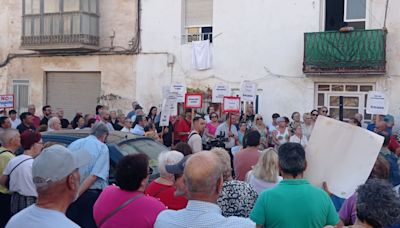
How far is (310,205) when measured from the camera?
377cm

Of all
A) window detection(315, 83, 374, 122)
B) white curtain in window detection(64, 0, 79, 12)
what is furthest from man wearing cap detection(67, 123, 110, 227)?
white curtain in window detection(64, 0, 79, 12)

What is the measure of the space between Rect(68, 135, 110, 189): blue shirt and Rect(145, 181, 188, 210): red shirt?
1.85 meters

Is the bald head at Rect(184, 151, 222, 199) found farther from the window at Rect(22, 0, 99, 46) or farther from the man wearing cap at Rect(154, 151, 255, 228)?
the window at Rect(22, 0, 99, 46)

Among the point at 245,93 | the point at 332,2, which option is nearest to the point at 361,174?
the point at 245,93

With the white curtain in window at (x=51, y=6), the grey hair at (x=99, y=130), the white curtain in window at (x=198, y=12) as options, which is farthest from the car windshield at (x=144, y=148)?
the white curtain in window at (x=51, y=6)

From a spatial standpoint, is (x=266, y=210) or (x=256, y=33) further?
(x=256, y=33)

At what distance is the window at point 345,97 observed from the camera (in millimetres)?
16188

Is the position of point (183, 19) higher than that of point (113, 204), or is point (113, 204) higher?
point (183, 19)

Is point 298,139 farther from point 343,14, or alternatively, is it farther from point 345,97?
point 343,14

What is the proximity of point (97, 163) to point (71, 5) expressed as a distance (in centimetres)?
1565

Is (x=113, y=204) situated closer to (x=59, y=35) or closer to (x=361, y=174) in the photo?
(x=361, y=174)

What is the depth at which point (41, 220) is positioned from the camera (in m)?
2.83

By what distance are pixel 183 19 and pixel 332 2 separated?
541cm

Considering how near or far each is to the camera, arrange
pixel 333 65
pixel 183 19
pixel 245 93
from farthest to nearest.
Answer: pixel 183 19
pixel 333 65
pixel 245 93
